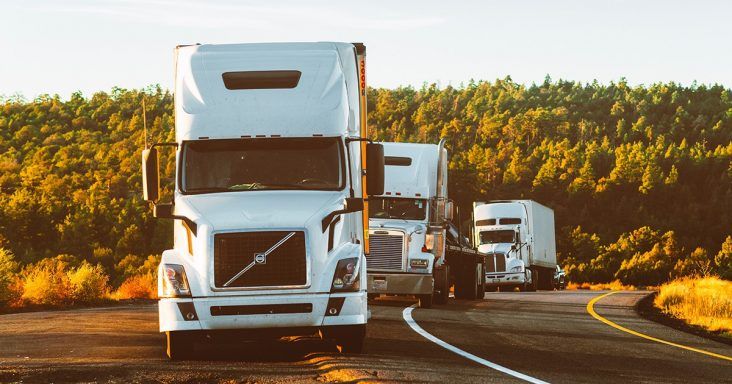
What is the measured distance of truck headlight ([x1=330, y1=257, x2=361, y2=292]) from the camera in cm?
1334

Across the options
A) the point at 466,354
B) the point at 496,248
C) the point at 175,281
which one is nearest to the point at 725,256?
the point at 496,248

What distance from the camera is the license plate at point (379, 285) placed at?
25734mm

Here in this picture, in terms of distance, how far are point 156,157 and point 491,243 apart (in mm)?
36444

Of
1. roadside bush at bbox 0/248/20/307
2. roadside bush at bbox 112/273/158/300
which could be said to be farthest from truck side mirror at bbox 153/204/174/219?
roadside bush at bbox 112/273/158/300

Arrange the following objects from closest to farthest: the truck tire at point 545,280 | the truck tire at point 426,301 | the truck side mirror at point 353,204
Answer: the truck side mirror at point 353,204
the truck tire at point 426,301
the truck tire at point 545,280

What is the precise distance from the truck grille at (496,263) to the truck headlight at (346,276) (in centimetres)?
3623

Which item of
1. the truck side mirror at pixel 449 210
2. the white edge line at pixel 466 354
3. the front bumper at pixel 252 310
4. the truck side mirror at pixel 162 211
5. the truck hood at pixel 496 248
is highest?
the truck side mirror at pixel 449 210

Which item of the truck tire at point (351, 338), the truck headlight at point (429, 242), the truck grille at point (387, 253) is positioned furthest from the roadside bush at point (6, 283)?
the truck tire at point (351, 338)

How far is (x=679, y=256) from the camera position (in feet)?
379

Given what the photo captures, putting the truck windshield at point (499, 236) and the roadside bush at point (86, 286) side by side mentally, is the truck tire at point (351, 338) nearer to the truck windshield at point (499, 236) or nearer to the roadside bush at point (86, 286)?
the roadside bush at point (86, 286)

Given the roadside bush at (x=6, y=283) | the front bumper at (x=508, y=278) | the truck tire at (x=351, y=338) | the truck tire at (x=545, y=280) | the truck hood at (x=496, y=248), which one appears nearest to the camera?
the truck tire at (x=351, y=338)

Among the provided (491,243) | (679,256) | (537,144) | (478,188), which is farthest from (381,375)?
(537,144)

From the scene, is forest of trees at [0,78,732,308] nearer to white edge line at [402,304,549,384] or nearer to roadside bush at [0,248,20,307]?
roadside bush at [0,248,20,307]

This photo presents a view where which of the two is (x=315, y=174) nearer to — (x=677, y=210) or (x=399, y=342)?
(x=399, y=342)
